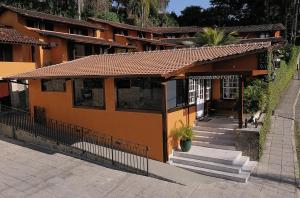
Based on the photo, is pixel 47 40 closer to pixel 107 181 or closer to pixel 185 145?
pixel 185 145

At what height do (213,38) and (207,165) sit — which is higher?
(213,38)

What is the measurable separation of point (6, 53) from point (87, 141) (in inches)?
437

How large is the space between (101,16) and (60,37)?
78.4 feet

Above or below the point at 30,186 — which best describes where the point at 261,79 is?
above

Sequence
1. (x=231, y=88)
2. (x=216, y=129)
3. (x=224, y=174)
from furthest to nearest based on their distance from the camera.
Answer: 1. (x=231, y=88)
2. (x=216, y=129)
3. (x=224, y=174)

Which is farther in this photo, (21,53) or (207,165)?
(21,53)

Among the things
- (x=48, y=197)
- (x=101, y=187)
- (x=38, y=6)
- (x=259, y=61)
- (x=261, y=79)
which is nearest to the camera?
(x=48, y=197)

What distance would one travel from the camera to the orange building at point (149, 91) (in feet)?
38.2

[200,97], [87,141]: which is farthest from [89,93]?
[200,97]

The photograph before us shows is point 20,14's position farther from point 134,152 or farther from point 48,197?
point 48,197

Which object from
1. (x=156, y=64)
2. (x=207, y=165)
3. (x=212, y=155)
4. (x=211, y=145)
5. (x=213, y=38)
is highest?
(x=213, y=38)

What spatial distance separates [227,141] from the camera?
12.4m

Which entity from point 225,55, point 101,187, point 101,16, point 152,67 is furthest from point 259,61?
point 101,16

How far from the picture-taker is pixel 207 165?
10.9 metres
